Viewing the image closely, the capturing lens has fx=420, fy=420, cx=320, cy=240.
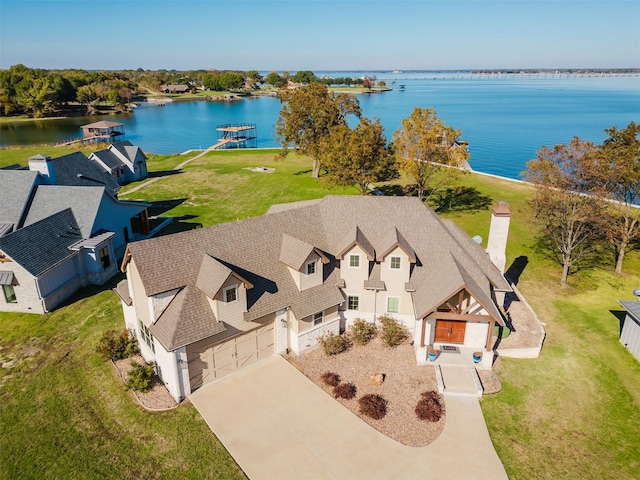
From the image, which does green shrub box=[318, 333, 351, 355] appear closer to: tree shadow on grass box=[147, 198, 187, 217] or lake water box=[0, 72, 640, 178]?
tree shadow on grass box=[147, 198, 187, 217]

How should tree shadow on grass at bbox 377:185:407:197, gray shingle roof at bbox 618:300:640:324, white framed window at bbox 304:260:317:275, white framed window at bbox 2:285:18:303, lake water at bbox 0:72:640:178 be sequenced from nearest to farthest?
white framed window at bbox 304:260:317:275 → gray shingle roof at bbox 618:300:640:324 → white framed window at bbox 2:285:18:303 → tree shadow on grass at bbox 377:185:407:197 → lake water at bbox 0:72:640:178

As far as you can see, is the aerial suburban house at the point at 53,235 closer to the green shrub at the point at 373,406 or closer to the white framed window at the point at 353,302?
the white framed window at the point at 353,302

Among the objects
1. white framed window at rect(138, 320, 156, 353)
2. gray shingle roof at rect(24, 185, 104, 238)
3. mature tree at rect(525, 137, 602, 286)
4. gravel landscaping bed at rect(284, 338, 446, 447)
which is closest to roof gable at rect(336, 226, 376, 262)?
gravel landscaping bed at rect(284, 338, 446, 447)

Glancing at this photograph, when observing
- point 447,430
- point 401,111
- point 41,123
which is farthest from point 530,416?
point 401,111

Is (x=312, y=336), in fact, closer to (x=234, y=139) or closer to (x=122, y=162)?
(x=122, y=162)

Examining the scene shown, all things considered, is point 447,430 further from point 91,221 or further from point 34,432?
point 91,221

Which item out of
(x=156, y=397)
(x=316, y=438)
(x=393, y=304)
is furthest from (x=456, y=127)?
(x=156, y=397)

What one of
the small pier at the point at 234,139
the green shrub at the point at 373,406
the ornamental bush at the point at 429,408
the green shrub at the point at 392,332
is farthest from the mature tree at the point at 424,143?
the small pier at the point at 234,139
